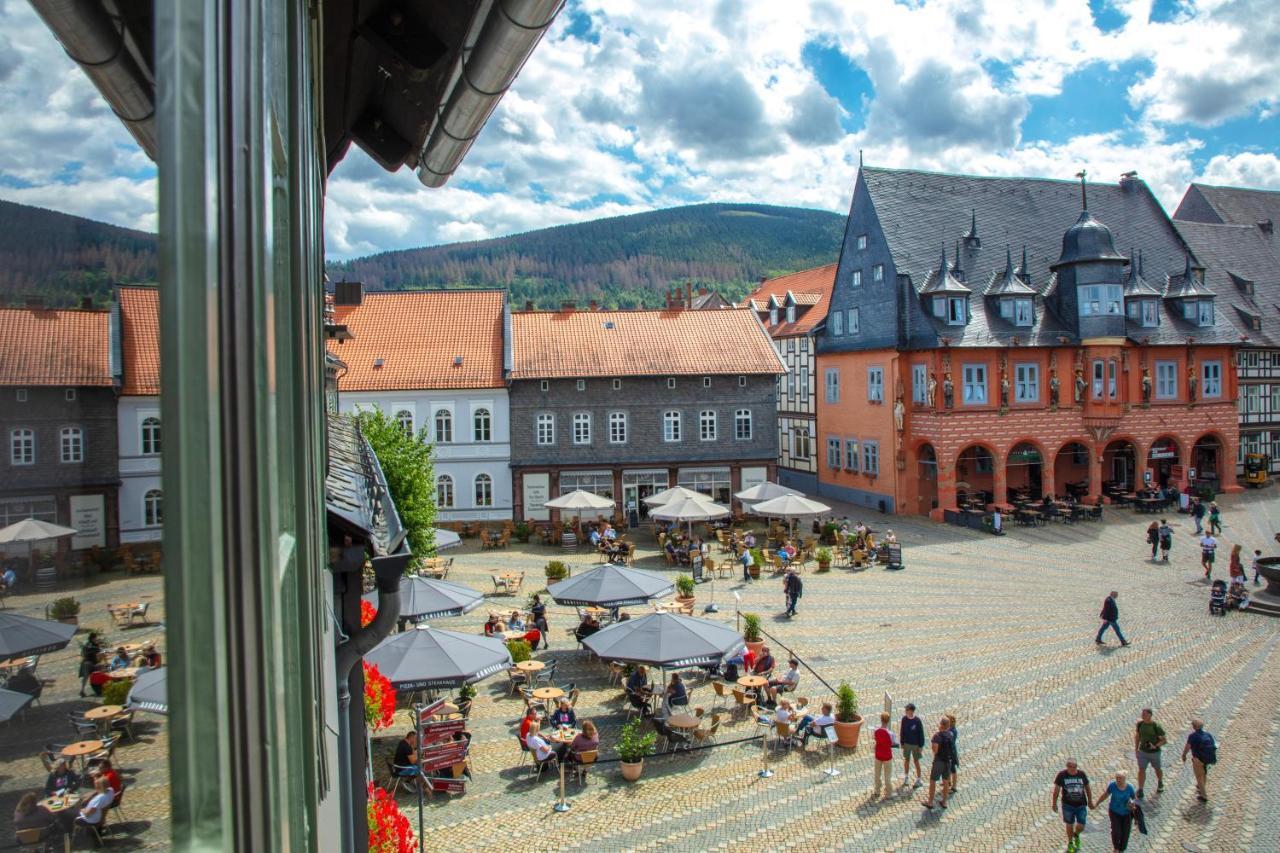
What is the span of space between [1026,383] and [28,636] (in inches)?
1518

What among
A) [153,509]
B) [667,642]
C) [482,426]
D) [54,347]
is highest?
[54,347]

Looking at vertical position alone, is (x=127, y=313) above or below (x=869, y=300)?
below

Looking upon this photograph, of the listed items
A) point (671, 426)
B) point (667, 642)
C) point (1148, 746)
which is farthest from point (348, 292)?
point (1148, 746)


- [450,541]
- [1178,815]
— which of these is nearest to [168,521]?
[1178,815]

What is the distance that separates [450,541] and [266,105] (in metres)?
23.0

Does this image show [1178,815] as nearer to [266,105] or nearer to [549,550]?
[266,105]

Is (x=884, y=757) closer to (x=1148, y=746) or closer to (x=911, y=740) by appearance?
(x=911, y=740)

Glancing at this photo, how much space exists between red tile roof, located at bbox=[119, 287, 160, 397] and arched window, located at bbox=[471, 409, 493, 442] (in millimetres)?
33916

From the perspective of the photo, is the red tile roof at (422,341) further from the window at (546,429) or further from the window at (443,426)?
the window at (546,429)

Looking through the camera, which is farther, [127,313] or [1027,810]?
[1027,810]

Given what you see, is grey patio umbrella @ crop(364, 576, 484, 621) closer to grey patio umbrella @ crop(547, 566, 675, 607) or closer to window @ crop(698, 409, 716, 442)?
grey patio umbrella @ crop(547, 566, 675, 607)

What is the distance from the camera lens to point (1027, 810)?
1185cm

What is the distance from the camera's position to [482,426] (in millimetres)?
34625

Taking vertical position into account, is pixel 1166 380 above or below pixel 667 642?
above
